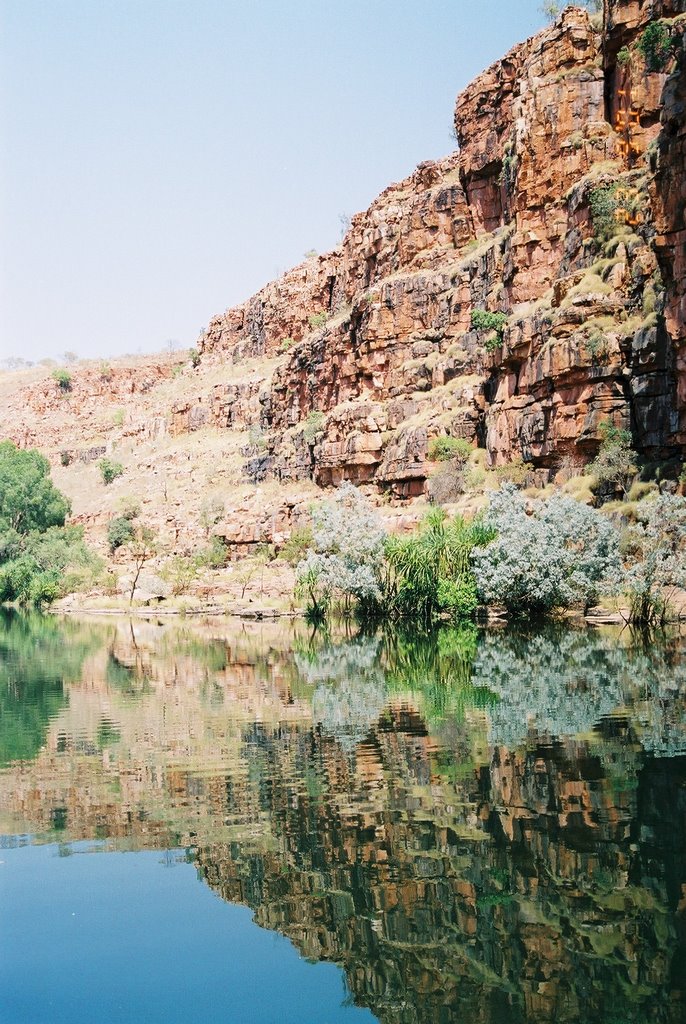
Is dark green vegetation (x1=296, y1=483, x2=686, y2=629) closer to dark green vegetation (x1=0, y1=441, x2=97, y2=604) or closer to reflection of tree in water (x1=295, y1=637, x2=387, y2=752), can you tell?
reflection of tree in water (x1=295, y1=637, x2=387, y2=752)

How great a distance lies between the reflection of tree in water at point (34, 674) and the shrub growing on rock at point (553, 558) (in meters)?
16.1

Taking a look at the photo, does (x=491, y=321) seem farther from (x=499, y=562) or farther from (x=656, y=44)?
(x=499, y=562)

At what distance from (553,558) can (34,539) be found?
50.6 m

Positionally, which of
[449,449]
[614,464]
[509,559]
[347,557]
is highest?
[449,449]

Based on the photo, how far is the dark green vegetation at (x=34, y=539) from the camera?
234ft

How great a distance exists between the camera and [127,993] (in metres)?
→ 8.18

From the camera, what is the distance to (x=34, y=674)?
30.5 m

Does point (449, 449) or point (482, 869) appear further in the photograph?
point (449, 449)

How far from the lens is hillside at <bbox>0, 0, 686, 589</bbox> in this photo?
48469mm

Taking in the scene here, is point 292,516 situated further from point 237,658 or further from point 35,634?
point 237,658

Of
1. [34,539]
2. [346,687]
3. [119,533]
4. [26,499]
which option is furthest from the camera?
[119,533]

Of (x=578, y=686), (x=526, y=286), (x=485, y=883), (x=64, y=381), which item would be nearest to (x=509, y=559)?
(x=578, y=686)

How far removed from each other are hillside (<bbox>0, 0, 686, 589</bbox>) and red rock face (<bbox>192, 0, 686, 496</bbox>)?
0.13m

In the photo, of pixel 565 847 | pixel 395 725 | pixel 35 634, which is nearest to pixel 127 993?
pixel 565 847
